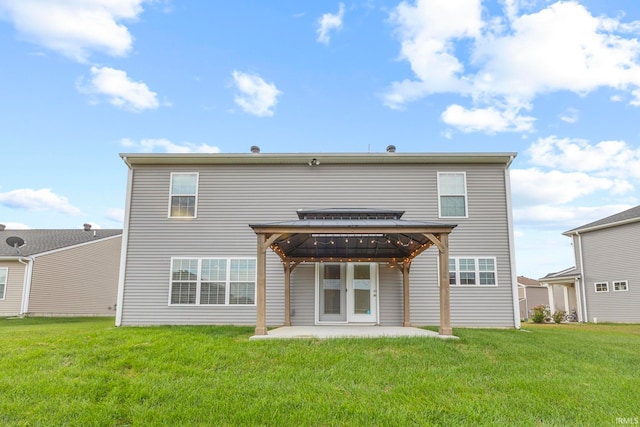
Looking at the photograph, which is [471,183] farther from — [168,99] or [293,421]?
[168,99]

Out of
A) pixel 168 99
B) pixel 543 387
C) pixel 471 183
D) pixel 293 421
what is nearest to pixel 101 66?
pixel 168 99

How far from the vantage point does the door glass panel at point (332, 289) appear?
10.5m

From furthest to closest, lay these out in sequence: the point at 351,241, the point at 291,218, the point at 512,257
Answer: the point at 291,218
the point at 512,257
the point at 351,241

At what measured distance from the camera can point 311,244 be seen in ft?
32.6

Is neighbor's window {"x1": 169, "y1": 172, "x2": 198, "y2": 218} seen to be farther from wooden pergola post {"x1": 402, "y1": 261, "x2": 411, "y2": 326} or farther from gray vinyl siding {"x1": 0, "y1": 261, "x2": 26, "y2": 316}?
gray vinyl siding {"x1": 0, "y1": 261, "x2": 26, "y2": 316}

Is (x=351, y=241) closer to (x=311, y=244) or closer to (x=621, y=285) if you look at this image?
(x=311, y=244)

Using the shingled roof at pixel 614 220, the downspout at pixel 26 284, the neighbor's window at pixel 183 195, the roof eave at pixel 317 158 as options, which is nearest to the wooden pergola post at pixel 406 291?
the roof eave at pixel 317 158

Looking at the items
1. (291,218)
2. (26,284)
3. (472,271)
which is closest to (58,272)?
(26,284)

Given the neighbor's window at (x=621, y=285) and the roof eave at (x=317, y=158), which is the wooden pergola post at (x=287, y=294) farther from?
the neighbor's window at (x=621, y=285)

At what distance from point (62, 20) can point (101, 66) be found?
2.53 m

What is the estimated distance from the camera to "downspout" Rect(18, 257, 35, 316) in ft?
52.4

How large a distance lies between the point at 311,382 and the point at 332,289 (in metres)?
5.62

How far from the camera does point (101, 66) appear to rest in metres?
13.1

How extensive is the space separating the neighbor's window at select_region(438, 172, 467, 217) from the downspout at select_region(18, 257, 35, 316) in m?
16.9
